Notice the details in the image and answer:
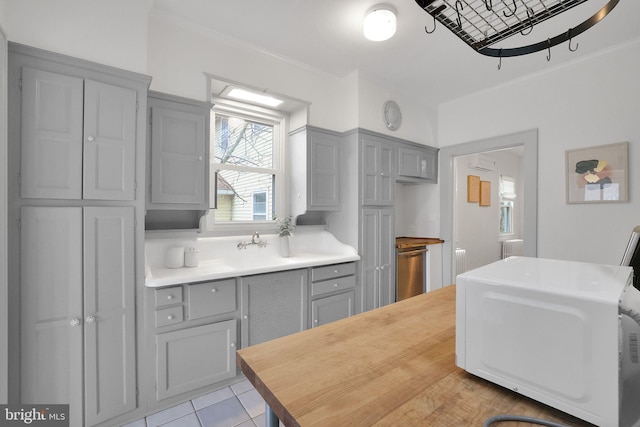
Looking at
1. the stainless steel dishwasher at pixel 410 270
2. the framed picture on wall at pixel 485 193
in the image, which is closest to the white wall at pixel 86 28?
the stainless steel dishwasher at pixel 410 270

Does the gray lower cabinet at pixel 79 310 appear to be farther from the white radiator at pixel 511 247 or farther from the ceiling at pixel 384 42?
the white radiator at pixel 511 247

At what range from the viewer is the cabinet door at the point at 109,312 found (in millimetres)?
1662

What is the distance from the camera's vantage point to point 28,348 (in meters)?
1.53

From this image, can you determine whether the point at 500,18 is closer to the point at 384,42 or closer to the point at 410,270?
the point at 384,42

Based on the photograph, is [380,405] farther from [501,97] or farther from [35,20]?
[501,97]

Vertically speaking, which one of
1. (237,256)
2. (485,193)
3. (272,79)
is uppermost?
(272,79)

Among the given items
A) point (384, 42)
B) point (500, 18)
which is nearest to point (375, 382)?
point (500, 18)

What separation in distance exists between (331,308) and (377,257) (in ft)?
2.50

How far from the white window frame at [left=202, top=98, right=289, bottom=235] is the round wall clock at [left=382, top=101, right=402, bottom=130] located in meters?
1.12

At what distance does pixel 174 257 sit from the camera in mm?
2229

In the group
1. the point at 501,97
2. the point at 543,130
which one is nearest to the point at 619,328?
the point at 543,130

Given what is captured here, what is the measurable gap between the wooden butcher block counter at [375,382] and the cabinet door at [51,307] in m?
1.38

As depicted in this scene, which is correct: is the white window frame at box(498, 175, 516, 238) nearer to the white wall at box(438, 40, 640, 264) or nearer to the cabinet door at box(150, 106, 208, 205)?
the white wall at box(438, 40, 640, 264)

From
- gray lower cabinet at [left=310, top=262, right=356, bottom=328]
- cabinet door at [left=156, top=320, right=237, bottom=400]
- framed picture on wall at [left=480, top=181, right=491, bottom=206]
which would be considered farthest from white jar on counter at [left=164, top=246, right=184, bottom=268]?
framed picture on wall at [left=480, top=181, right=491, bottom=206]
